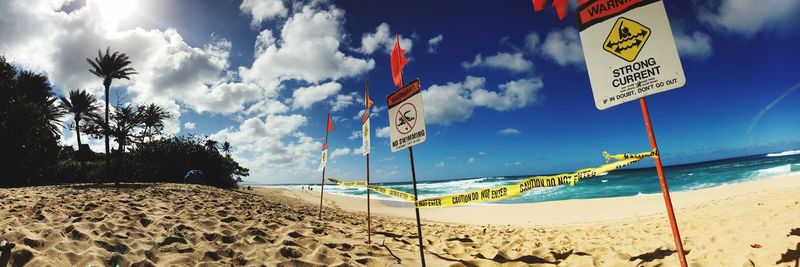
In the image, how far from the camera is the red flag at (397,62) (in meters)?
4.57

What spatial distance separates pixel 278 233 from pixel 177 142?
26770mm

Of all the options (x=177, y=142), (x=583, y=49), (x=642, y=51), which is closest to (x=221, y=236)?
(x=583, y=49)

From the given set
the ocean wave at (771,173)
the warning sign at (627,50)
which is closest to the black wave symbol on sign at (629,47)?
the warning sign at (627,50)

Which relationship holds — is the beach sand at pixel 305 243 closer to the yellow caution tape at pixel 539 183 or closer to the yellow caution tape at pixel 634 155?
the yellow caution tape at pixel 539 183

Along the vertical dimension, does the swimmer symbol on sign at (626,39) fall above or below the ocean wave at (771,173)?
above

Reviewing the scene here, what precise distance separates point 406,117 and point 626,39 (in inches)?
89.5

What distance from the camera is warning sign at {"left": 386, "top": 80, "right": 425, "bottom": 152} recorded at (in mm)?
3881

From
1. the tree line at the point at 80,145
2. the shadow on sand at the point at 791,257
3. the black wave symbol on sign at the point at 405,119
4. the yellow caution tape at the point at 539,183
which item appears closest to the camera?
the yellow caution tape at the point at 539,183

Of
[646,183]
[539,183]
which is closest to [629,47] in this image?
[539,183]

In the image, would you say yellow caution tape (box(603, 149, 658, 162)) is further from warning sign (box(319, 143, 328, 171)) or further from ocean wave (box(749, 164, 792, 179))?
ocean wave (box(749, 164, 792, 179))

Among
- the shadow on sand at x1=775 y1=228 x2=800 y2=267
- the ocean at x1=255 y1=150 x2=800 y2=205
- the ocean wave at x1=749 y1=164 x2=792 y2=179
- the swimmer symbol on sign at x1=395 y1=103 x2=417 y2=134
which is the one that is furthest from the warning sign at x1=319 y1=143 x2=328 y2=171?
the ocean wave at x1=749 y1=164 x2=792 y2=179

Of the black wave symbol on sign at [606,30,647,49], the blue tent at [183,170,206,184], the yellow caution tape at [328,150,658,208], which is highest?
the blue tent at [183,170,206,184]

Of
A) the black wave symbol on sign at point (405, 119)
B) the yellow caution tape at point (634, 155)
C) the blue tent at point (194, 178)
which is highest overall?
the blue tent at point (194, 178)

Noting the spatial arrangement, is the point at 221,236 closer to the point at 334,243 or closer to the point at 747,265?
the point at 334,243
